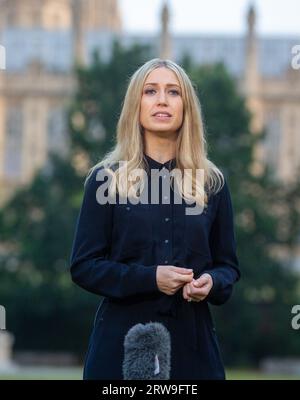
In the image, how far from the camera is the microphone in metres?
3.88

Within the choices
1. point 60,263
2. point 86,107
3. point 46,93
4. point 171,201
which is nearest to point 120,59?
point 86,107

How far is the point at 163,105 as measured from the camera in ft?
13.6

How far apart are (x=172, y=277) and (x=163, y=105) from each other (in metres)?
0.49

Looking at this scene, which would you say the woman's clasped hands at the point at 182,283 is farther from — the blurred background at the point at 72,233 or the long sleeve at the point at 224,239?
the blurred background at the point at 72,233

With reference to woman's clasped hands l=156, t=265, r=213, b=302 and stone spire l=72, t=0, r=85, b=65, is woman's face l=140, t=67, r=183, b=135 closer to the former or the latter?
woman's clasped hands l=156, t=265, r=213, b=302

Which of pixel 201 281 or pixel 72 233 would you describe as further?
pixel 72 233

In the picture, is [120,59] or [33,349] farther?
[120,59]

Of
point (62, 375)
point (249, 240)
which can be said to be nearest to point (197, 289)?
point (62, 375)

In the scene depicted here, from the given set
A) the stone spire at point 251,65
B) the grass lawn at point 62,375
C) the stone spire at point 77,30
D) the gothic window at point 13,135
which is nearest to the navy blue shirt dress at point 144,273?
the grass lawn at point 62,375

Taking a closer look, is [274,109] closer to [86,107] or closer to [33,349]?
[86,107]

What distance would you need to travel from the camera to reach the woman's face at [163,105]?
4.16 meters

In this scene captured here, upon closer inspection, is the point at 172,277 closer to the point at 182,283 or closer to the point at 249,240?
A: the point at 182,283

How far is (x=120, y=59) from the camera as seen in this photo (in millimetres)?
43875
